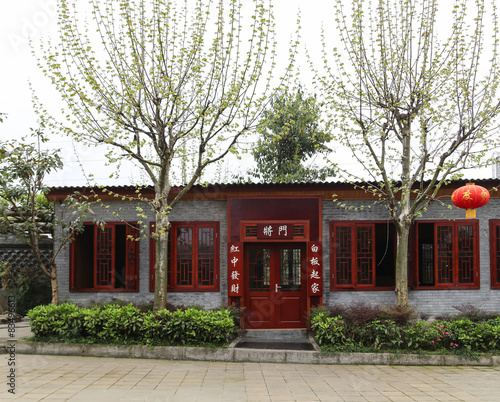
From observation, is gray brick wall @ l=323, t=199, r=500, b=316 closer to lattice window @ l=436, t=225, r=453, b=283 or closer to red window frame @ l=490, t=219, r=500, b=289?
red window frame @ l=490, t=219, r=500, b=289

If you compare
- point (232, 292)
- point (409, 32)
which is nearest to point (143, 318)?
point (232, 292)

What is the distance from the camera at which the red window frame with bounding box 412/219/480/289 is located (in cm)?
978

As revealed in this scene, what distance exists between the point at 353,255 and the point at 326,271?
0.64 metres

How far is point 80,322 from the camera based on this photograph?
8.41 m

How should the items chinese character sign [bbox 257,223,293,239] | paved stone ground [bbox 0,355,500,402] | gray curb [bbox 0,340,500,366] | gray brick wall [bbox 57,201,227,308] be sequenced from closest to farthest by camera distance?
1. paved stone ground [bbox 0,355,500,402]
2. gray curb [bbox 0,340,500,366]
3. chinese character sign [bbox 257,223,293,239]
4. gray brick wall [bbox 57,201,227,308]

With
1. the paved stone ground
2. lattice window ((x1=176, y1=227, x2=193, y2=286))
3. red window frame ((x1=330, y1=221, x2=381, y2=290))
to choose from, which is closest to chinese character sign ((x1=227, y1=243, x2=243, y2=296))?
lattice window ((x1=176, y1=227, x2=193, y2=286))

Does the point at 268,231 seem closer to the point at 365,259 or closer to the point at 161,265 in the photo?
the point at 365,259

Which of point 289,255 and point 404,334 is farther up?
point 289,255

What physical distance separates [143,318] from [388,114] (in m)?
5.66

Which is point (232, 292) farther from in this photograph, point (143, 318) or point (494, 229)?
point (494, 229)

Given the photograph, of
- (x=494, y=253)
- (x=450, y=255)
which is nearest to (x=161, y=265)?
(x=450, y=255)

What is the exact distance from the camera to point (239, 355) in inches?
317

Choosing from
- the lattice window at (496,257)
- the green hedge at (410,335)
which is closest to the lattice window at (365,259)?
the green hedge at (410,335)

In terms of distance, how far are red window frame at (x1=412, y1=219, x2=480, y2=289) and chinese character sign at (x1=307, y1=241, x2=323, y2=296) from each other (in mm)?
1945
